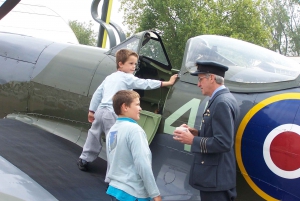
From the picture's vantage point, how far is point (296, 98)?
10.4ft

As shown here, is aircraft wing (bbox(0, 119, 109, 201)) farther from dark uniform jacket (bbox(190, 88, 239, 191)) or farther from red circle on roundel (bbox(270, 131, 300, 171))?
red circle on roundel (bbox(270, 131, 300, 171))

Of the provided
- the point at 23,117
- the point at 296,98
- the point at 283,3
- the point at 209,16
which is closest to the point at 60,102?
the point at 23,117

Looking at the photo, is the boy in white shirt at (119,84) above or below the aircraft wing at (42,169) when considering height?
above

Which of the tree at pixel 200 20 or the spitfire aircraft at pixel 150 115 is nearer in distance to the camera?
the spitfire aircraft at pixel 150 115

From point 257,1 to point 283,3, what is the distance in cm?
3439

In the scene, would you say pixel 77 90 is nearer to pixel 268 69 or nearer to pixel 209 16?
pixel 268 69

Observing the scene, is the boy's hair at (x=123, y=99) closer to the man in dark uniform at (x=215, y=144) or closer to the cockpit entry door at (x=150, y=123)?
the man in dark uniform at (x=215, y=144)

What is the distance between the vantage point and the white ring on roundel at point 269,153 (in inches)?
118

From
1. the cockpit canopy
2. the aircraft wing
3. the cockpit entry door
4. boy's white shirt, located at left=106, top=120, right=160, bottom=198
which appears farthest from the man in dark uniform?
the aircraft wing

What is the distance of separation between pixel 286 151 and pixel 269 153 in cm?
16

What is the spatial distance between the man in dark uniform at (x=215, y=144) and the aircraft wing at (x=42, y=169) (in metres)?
1.18

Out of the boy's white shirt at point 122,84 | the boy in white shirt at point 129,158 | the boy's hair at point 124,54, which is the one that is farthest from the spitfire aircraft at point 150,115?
the boy in white shirt at point 129,158

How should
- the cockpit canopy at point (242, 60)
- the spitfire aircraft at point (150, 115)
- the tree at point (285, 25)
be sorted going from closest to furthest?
the spitfire aircraft at point (150, 115) → the cockpit canopy at point (242, 60) → the tree at point (285, 25)

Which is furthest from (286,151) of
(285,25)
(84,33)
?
(84,33)
